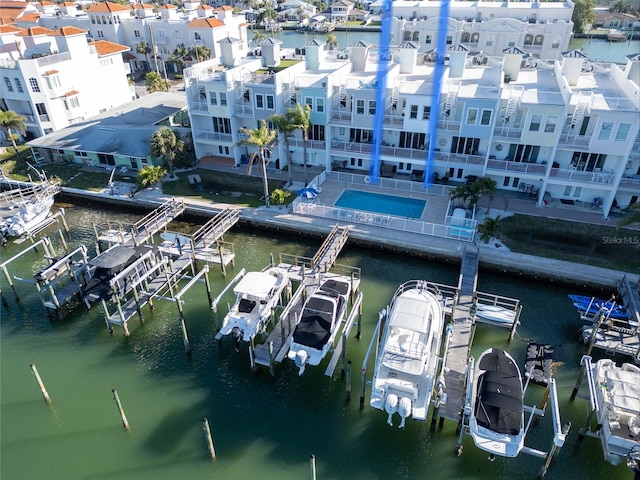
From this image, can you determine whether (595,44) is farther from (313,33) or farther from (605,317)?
(605,317)

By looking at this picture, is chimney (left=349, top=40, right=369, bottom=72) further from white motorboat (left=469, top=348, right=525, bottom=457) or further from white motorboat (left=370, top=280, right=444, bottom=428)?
white motorboat (left=469, top=348, right=525, bottom=457)

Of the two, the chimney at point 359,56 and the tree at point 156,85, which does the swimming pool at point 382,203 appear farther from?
the tree at point 156,85

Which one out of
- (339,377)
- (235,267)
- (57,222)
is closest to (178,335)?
(235,267)

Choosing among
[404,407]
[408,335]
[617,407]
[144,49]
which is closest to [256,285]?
[408,335]

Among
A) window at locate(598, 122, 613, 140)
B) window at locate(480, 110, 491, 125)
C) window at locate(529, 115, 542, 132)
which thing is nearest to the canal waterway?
window at locate(480, 110, 491, 125)

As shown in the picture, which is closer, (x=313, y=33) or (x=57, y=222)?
(x=57, y=222)
